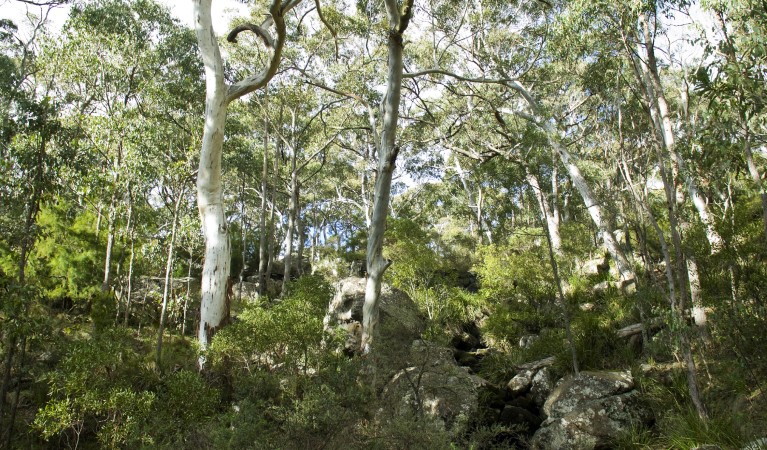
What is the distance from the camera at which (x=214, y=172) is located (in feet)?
24.4

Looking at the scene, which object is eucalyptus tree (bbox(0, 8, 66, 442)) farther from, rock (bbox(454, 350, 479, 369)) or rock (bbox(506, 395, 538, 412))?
rock (bbox(454, 350, 479, 369))

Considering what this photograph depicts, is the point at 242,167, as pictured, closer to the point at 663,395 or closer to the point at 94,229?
the point at 94,229

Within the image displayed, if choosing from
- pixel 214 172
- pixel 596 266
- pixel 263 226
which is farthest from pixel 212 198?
pixel 596 266

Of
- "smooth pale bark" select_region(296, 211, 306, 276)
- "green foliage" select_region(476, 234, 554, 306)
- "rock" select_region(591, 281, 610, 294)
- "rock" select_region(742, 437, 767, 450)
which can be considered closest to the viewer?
Result: "rock" select_region(742, 437, 767, 450)

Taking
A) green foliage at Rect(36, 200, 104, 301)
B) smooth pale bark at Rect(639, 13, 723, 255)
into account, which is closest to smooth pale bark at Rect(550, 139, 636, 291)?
smooth pale bark at Rect(639, 13, 723, 255)

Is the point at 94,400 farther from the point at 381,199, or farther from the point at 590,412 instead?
the point at 590,412

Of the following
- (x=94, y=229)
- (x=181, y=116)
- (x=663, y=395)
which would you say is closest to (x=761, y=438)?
(x=663, y=395)

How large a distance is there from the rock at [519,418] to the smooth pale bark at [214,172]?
4.08 m

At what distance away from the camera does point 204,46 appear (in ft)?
25.0

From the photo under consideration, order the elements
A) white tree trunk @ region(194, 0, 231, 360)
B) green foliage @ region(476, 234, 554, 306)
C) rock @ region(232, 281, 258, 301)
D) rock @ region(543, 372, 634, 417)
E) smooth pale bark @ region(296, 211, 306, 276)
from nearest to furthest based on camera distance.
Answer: rock @ region(543, 372, 634, 417), white tree trunk @ region(194, 0, 231, 360), green foliage @ region(476, 234, 554, 306), rock @ region(232, 281, 258, 301), smooth pale bark @ region(296, 211, 306, 276)

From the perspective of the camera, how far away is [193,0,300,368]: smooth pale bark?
7.03 metres

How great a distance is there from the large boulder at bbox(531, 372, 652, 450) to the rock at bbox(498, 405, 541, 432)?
0.90 ft

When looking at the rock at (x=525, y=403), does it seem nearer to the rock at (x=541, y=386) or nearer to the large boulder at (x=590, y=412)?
the rock at (x=541, y=386)

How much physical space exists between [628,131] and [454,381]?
6.90 m
